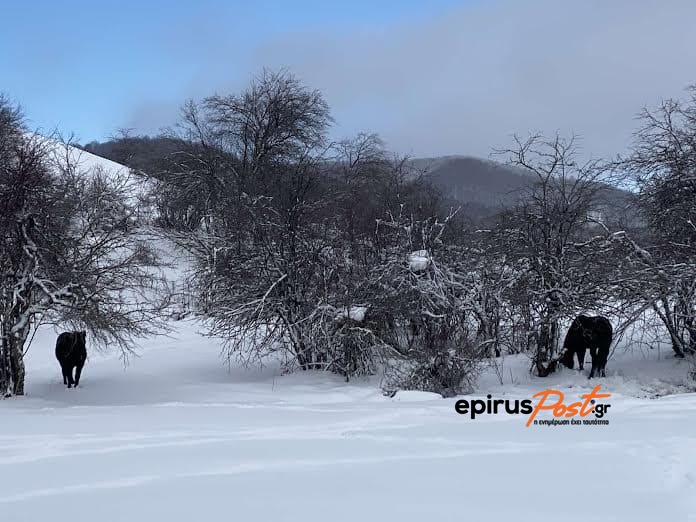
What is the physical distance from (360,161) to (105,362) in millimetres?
19914

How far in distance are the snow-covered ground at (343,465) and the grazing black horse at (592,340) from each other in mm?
5142

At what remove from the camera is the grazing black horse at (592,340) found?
1280 centimetres

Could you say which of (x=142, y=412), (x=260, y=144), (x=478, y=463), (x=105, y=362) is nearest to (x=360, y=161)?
(x=260, y=144)

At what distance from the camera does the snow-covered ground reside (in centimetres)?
363

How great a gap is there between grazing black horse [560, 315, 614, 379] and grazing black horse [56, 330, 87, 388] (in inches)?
420

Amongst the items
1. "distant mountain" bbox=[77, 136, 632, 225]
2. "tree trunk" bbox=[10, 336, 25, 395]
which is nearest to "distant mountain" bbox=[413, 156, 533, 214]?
"distant mountain" bbox=[77, 136, 632, 225]

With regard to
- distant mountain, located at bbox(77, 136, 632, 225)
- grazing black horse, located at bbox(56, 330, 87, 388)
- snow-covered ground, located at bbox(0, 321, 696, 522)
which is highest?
distant mountain, located at bbox(77, 136, 632, 225)

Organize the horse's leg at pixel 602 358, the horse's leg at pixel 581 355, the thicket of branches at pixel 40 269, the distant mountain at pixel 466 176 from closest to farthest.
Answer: the thicket of branches at pixel 40 269
the horse's leg at pixel 602 358
the horse's leg at pixel 581 355
the distant mountain at pixel 466 176

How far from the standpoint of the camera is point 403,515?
3.54 m

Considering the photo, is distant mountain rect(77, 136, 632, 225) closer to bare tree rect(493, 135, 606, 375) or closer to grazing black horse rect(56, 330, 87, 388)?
bare tree rect(493, 135, 606, 375)

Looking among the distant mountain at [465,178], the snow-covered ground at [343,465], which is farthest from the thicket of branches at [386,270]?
the distant mountain at [465,178]

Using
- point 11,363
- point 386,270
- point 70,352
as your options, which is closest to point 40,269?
point 11,363

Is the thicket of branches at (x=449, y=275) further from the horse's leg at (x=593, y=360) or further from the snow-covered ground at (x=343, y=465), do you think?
the snow-covered ground at (x=343, y=465)

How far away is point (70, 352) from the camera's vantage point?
12945mm
